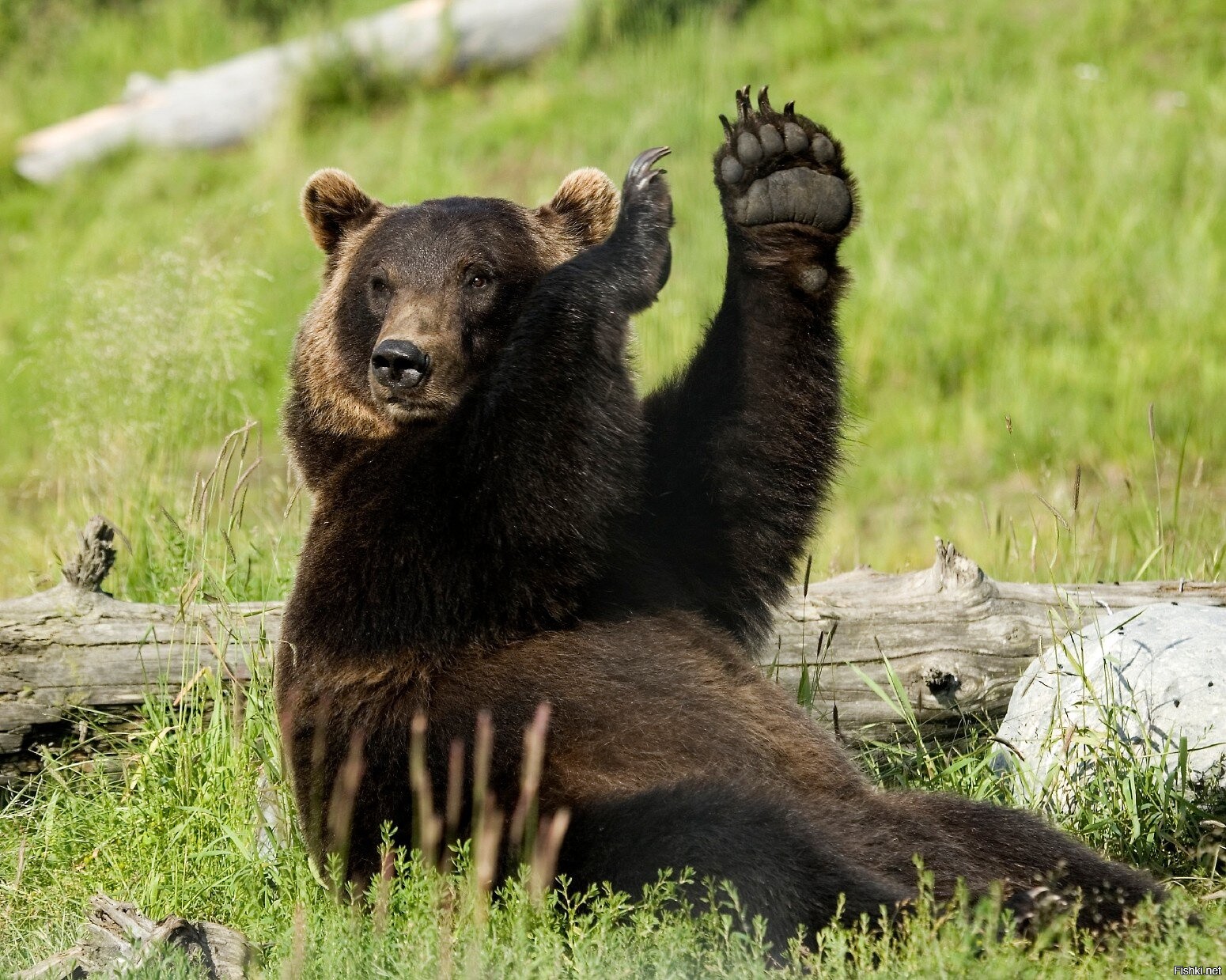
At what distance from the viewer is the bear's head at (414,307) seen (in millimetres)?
4594

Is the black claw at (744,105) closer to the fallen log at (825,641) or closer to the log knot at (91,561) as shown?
the fallen log at (825,641)

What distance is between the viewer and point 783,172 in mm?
4680

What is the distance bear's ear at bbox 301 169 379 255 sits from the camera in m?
5.34

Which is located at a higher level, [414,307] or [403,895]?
[414,307]

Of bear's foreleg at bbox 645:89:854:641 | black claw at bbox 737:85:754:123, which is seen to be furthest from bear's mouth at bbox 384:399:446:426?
black claw at bbox 737:85:754:123

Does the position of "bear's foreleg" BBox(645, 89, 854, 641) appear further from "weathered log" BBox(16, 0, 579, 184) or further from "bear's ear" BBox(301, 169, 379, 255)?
"weathered log" BBox(16, 0, 579, 184)

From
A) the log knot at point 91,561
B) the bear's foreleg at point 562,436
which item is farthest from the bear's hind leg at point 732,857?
the log knot at point 91,561

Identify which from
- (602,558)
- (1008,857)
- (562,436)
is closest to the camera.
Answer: (1008,857)

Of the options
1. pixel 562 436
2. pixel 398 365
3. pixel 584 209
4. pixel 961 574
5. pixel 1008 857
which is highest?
pixel 584 209

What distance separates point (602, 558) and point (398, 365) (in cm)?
86

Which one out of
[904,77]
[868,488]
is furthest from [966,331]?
[904,77]

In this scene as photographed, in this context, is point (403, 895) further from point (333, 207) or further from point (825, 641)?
point (333, 207)

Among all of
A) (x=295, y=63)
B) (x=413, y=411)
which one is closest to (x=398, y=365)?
(x=413, y=411)

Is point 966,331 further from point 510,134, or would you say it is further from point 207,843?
point 207,843
